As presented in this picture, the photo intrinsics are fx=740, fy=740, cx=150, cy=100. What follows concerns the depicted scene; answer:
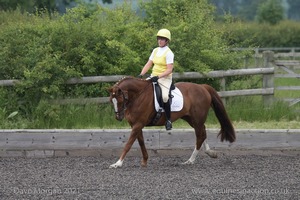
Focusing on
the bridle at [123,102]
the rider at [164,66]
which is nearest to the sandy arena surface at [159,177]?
the bridle at [123,102]

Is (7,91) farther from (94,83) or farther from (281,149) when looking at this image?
(281,149)

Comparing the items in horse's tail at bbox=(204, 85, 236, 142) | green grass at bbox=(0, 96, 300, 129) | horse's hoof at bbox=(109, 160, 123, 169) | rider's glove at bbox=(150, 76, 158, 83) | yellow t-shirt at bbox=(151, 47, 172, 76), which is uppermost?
yellow t-shirt at bbox=(151, 47, 172, 76)

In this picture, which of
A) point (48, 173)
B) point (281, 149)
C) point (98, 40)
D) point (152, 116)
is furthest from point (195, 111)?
point (98, 40)

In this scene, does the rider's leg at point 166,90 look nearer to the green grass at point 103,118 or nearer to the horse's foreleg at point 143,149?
the horse's foreleg at point 143,149

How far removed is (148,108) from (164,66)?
667mm

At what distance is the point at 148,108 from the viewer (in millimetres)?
10906

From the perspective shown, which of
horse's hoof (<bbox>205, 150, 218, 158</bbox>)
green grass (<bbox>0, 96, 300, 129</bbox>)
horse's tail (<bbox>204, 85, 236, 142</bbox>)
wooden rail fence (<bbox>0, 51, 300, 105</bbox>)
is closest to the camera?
horse's hoof (<bbox>205, 150, 218, 158</bbox>)

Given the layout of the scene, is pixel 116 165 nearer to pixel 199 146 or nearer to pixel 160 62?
pixel 199 146

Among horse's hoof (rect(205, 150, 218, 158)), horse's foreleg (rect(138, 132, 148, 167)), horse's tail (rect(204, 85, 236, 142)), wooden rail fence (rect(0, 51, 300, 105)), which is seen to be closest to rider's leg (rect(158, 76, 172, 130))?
horse's foreleg (rect(138, 132, 148, 167))

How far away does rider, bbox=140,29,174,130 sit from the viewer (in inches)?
425

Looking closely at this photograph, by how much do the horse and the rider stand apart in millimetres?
149

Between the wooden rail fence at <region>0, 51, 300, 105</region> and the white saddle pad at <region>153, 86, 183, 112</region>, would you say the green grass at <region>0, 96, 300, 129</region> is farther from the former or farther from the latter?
the white saddle pad at <region>153, 86, 183, 112</region>

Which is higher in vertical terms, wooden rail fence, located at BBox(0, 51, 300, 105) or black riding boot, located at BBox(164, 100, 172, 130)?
black riding boot, located at BBox(164, 100, 172, 130)

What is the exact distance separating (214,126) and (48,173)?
4174 millimetres
